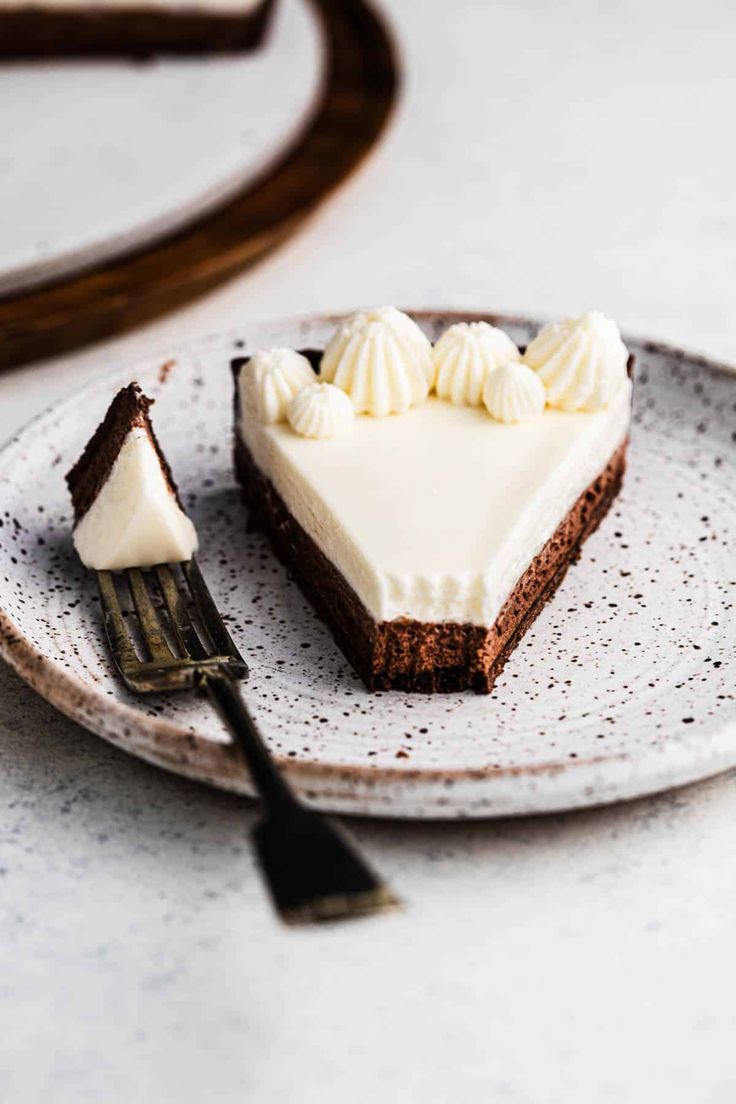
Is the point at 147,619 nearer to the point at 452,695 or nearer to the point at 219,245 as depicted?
the point at 452,695

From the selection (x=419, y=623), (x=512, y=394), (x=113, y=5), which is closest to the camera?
(x=419, y=623)

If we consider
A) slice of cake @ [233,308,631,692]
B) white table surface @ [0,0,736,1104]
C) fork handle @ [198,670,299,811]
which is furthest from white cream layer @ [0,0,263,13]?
fork handle @ [198,670,299,811]

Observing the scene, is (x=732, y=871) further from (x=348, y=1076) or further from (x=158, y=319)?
(x=158, y=319)

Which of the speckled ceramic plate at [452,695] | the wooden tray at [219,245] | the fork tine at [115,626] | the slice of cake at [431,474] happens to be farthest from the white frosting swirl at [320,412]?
the wooden tray at [219,245]

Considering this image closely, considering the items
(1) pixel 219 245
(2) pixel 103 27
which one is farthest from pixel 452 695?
(2) pixel 103 27

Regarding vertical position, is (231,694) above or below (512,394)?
below

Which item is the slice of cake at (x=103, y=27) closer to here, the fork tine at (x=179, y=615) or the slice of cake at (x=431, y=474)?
the slice of cake at (x=431, y=474)
